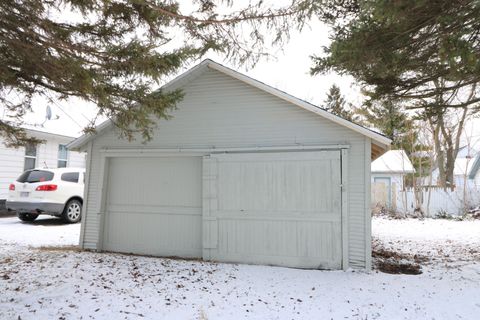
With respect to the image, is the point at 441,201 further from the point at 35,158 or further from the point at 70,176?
the point at 35,158

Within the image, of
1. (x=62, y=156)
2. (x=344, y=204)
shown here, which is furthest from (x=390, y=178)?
(x=62, y=156)

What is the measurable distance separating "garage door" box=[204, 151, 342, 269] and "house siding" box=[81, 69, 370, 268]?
0.29m

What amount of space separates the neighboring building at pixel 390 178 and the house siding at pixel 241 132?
9221 millimetres

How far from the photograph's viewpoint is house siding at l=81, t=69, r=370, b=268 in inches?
257

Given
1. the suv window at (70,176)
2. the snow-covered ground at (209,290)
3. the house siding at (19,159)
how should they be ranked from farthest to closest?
the house siding at (19,159)
the suv window at (70,176)
the snow-covered ground at (209,290)

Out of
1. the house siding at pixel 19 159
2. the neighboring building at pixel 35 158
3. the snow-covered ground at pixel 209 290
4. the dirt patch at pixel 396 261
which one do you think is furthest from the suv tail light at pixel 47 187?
the dirt patch at pixel 396 261

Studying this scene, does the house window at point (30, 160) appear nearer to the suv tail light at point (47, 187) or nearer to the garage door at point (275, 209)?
the suv tail light at point (47, 187)

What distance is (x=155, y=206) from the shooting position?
7.79 meters

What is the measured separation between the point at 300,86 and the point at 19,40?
69.3 ft

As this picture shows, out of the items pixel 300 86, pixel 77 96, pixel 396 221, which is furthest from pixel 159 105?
pixel 300 86

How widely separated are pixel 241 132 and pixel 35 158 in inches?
415

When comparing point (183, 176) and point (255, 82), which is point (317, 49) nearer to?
point (255, 82)

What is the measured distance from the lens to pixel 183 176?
7723 mm

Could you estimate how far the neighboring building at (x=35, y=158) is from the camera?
12.7 meters
